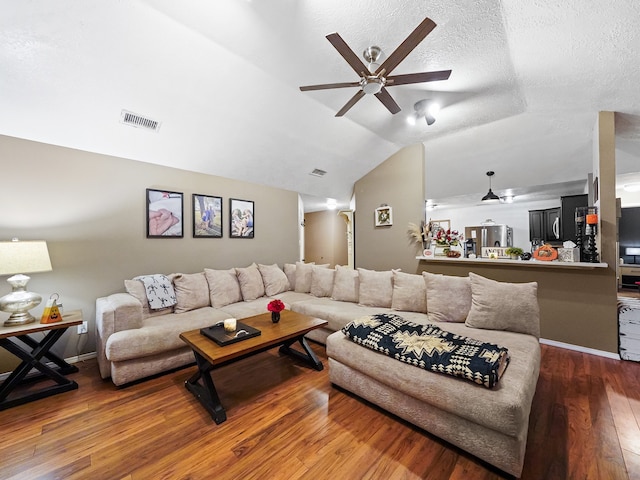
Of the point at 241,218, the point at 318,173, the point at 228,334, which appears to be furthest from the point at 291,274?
the point at 228,334

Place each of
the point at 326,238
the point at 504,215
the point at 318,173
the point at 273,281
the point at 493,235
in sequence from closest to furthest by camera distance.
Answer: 1. the point at 273,281
2. the point at 318,173
3. the point at 493,235
4. the point at 504,215
5. the point at 326,238

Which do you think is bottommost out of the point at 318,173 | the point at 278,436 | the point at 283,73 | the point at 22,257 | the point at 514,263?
the point at 278,436

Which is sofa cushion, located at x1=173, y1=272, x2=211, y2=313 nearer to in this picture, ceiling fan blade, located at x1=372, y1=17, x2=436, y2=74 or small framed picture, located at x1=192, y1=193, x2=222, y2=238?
small framed picture, located at x1=192, y1=193, x2=222, y2=238

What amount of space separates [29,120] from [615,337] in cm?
640

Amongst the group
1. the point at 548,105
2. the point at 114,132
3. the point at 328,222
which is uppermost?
the point at 548,105

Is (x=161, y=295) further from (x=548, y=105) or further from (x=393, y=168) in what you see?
(x=548, y=105)

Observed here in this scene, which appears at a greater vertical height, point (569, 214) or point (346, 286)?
point (569, 214)

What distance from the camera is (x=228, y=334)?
222cm

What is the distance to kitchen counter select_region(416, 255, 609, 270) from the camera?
116 inches

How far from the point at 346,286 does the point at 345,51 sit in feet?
8.59

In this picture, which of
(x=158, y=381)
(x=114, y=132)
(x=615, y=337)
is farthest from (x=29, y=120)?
(x=615, y=337)

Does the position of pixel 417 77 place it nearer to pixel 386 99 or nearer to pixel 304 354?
pixel 386 99

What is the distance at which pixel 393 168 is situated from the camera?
15.9ft

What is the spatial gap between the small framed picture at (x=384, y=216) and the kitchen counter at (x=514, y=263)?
88cm
